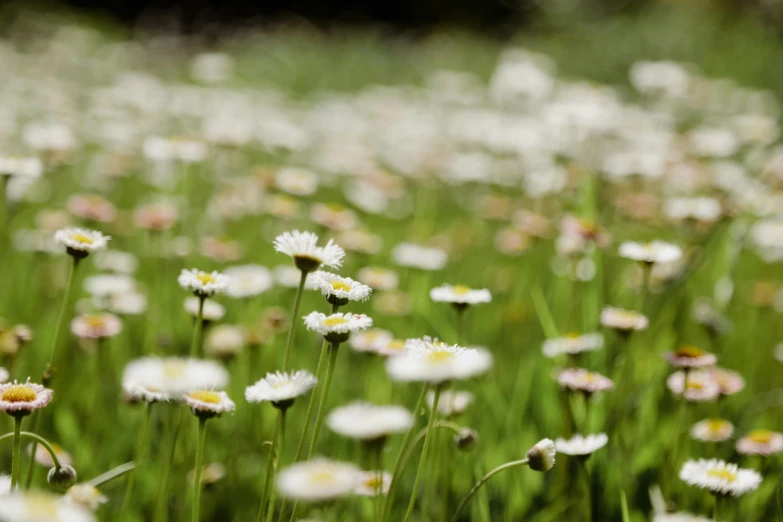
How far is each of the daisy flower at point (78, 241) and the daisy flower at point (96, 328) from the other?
257 mm

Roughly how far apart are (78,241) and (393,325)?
1.10m

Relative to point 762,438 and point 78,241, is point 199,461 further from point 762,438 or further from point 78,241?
point 762,438

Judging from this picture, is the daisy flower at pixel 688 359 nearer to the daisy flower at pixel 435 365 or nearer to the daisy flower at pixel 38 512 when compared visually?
the daisy flower at pixel 435 365

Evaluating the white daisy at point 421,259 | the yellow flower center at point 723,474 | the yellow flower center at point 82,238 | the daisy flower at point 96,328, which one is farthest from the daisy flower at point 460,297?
the white daisy at point 421,259

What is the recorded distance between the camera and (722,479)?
2.96ft

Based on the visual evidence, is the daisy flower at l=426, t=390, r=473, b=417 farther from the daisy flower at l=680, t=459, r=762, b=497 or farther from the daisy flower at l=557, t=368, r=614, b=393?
the daisy flower at l=680, t=459, r=762, b=497

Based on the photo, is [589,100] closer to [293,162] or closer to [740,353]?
[740,353]

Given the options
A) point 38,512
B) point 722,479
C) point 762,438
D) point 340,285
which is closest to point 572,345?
point 762,438

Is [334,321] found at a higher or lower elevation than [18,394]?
higher

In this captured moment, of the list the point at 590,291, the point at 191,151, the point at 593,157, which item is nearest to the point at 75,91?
the point at 191,151

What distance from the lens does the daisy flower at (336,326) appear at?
0.78 m

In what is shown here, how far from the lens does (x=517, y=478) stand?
4.18 feet

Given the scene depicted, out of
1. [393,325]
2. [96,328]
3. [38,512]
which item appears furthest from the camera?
[393,325]

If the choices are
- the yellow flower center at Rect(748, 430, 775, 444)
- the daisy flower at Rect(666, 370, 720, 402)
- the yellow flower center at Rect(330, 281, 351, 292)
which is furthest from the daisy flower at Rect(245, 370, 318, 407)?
the yellow flower center at Rect(748, 430, 775, 444)
